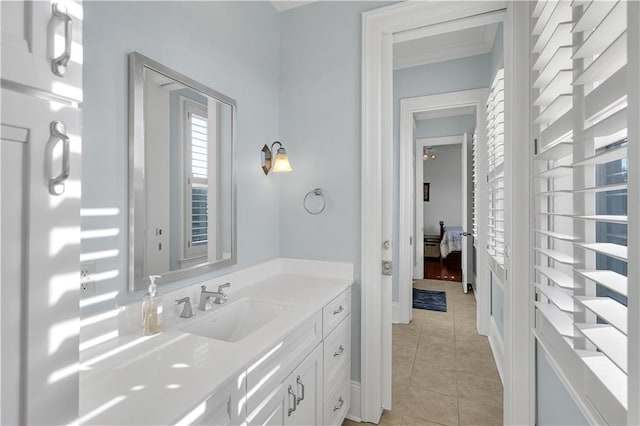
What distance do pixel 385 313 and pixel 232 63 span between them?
1770mm

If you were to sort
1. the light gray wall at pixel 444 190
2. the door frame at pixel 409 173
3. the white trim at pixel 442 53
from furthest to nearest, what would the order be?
the light gray wall at pixel 444 190 < the door frame at pixel 409 173 < the white trim at pixel 442 53

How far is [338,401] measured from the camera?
1745mm

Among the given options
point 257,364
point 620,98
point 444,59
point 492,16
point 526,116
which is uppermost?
point 444,59

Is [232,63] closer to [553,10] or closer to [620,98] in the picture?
[553,10]

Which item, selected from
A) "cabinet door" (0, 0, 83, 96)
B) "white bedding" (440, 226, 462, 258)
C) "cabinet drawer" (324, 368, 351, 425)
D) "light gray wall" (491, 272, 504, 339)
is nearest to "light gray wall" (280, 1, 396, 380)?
"cabinet drawer" (324, 368, 351, 425)

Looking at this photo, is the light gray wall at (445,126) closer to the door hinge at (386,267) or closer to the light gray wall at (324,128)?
the light gray wall at (324,128)

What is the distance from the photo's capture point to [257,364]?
1028 mm

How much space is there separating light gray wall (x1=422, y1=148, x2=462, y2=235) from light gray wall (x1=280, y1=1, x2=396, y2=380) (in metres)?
5.82

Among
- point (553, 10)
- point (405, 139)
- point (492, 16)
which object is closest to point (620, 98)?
point (553, 10)

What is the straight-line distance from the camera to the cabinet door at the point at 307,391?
49.6 inches

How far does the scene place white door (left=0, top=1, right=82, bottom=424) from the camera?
0.46 m

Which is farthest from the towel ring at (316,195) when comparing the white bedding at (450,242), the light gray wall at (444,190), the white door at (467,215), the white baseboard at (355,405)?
the light gray wall at (444,190)

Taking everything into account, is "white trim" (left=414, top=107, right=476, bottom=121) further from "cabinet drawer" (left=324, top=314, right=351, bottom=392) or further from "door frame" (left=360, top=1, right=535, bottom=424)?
"cabinet drawer" (left=324, top=314, right=351, bottom=392)

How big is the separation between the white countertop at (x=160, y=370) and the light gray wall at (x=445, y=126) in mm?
3859
